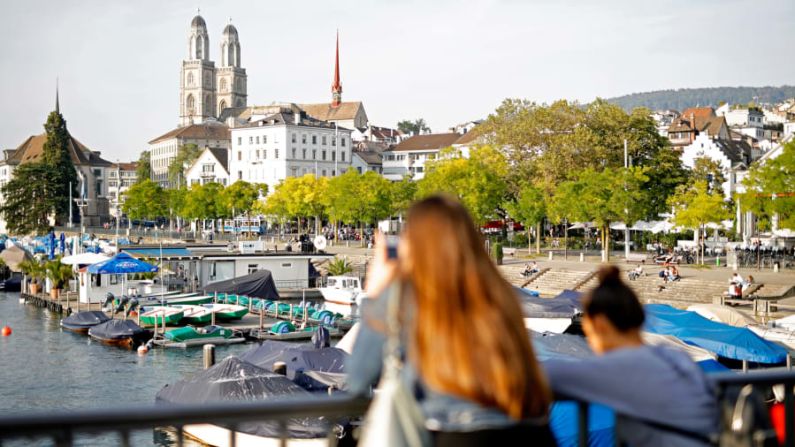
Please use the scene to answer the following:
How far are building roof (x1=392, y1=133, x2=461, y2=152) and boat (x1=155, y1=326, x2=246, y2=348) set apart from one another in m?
96.3

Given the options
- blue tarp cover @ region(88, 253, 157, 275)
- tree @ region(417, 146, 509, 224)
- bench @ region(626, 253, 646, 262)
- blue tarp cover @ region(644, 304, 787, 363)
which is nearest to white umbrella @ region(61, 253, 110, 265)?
blue tarp cover @ region(88, 253, 157, 275)

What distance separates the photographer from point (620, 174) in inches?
2386

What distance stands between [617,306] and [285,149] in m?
122

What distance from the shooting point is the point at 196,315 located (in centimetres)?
4303

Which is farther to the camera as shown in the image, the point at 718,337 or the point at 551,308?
the point at 551,308

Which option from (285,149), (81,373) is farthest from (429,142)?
(81,373)

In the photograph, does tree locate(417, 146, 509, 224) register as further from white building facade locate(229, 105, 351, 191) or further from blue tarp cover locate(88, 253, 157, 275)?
white building facade locate(229, 105, 351, 191)

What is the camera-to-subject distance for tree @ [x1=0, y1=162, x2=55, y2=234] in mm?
128625

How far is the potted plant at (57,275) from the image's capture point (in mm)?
56144

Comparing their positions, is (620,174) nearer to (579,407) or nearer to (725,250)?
(725,250)

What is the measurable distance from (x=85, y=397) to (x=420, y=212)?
94.9ft

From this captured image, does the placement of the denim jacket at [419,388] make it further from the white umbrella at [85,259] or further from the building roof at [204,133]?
the building roof at [204,133]

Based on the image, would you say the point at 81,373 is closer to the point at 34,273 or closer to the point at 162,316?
the point at 162,316

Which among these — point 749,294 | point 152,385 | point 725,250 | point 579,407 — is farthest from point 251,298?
point 579,407
